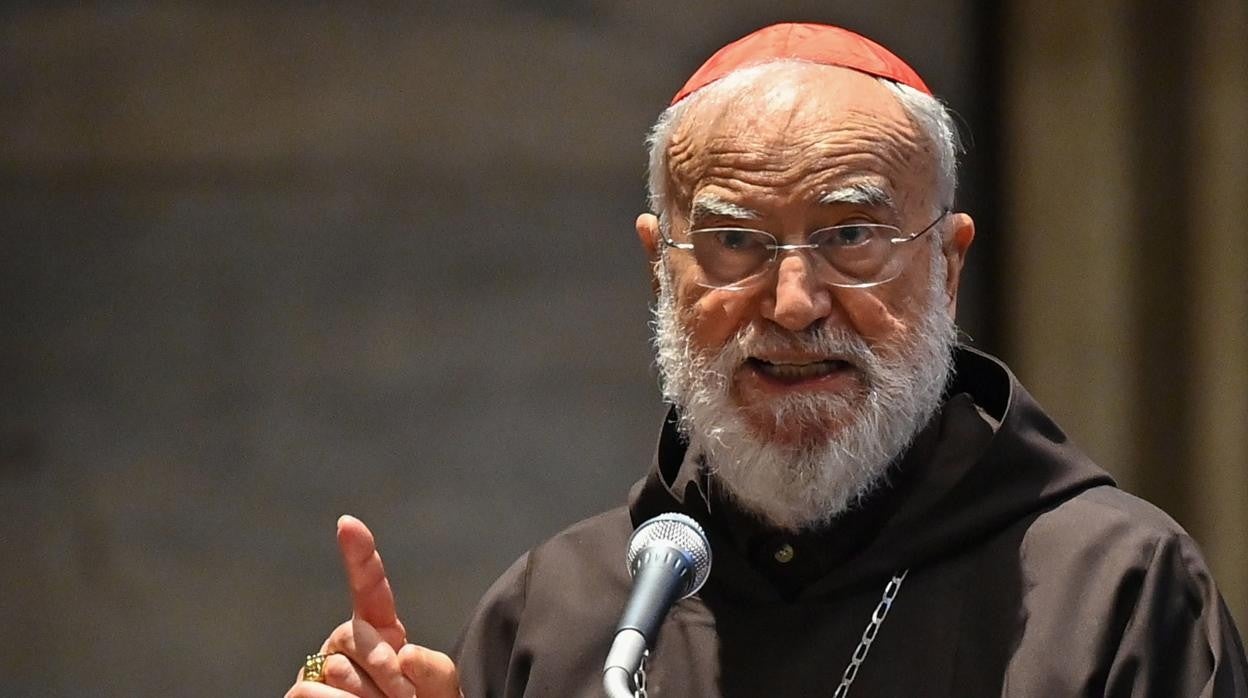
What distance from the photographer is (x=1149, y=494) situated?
462 centimetres

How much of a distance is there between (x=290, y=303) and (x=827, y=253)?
91.4 inches

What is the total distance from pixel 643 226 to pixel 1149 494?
1.99 meters

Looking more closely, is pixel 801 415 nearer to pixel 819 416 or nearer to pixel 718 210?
pixel 819 416

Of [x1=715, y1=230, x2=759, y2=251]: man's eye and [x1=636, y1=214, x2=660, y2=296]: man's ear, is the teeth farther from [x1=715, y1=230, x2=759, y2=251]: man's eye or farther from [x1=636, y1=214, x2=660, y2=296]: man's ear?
[x1=636, y1=214, x2=660, y2=296]: man's ear

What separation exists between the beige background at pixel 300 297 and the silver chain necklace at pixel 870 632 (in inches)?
79.4

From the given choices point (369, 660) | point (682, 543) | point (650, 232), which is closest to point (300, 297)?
point (650, 232)

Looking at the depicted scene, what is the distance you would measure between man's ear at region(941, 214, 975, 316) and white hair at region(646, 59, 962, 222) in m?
0.04

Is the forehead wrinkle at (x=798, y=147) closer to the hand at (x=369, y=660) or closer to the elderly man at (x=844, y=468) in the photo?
the elderly man at (x=844, y=468)

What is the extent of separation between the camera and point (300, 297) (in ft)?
16.0

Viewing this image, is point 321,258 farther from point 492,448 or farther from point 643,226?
point 643,226

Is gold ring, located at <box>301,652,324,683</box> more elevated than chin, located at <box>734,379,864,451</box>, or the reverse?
chin, located at <box>734,379,864,451</box>

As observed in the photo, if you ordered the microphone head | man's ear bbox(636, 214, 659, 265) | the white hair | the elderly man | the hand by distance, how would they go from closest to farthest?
1. the microphone head
2. the hand
3. the elderly man
4. the white hair
5. man's ear bbox(636, 214, 659, 265)

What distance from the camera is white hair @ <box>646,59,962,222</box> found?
3045mm

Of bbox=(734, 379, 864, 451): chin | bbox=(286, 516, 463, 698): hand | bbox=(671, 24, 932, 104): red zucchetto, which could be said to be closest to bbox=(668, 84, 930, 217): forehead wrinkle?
bbox=(671, 24, 932, 104): red zucchetto
